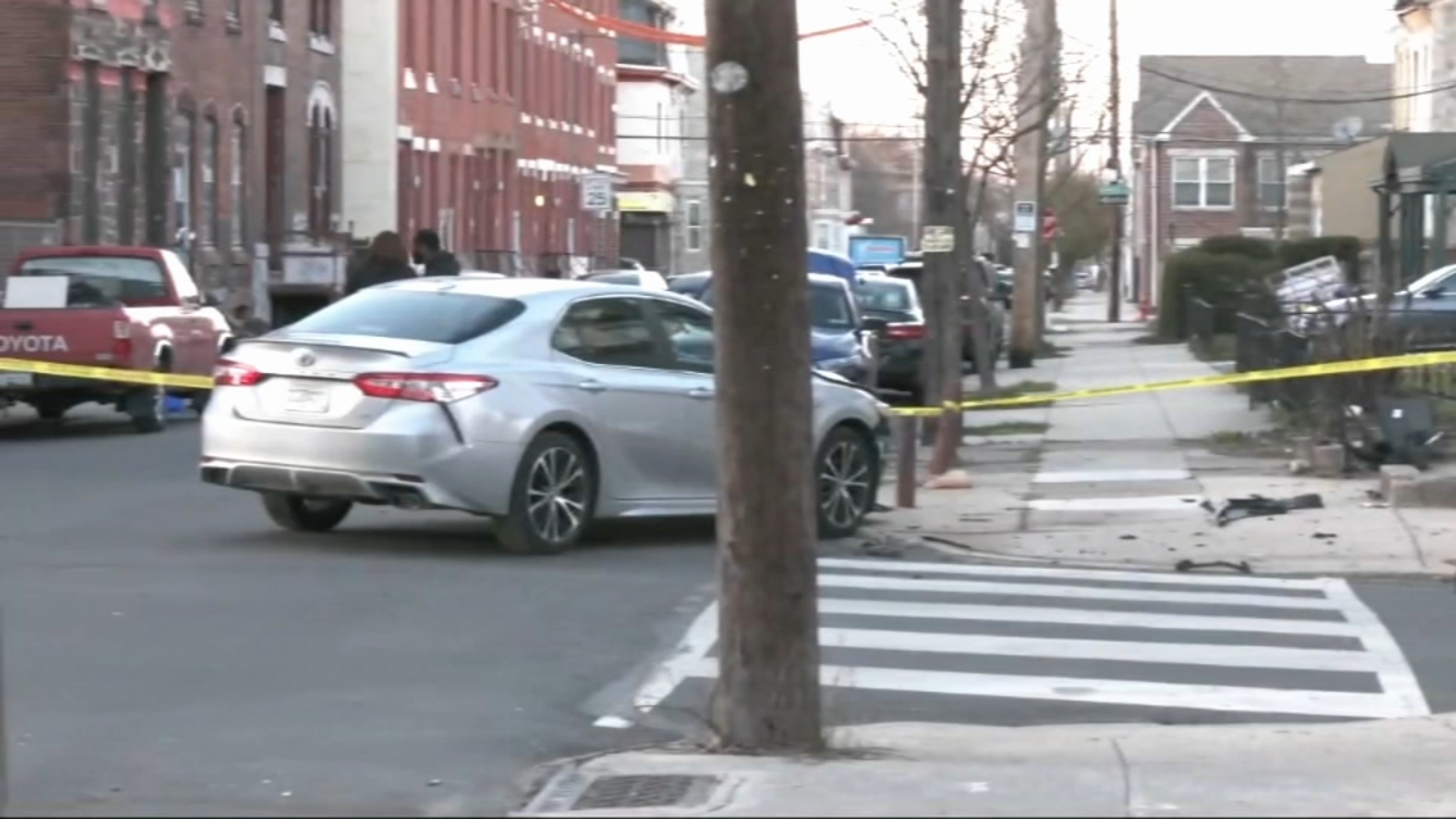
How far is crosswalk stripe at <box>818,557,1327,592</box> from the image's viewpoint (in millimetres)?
13375

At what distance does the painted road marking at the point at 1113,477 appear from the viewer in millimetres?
18312

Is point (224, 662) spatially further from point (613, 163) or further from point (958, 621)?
point (613, 163)

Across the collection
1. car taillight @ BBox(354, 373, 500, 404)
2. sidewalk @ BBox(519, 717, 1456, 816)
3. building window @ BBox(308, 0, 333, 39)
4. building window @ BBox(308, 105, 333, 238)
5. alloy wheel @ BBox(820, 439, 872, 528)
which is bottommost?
sidewalk @ BBox(519, 717, 1456, 816)

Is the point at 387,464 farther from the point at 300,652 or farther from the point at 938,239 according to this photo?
the point at 938,239

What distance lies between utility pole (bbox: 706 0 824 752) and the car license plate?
17.3 ft

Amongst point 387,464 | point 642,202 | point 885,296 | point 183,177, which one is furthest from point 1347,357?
point 642,202

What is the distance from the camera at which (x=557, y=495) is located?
1334cm

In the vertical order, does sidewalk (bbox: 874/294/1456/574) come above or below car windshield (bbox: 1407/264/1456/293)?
below

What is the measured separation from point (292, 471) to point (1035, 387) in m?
18.8

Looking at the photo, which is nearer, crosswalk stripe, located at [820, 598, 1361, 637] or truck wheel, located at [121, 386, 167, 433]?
crosswalk stripe, located at [820, 598, 1361, 637]

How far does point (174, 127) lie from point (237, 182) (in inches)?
125

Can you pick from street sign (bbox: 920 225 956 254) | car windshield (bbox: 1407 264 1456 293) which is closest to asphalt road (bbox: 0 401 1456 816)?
street sign (bbox: 920 225 956 254)

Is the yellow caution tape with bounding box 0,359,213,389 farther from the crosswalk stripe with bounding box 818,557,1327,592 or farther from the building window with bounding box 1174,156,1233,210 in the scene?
the building window with bounding box 1174,156,1233,210

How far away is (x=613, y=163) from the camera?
72375mm
